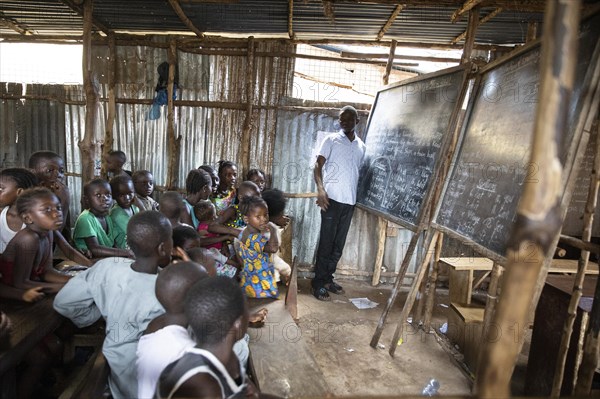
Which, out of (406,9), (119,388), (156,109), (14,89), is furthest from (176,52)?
(119,388)

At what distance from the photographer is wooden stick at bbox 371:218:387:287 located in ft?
19.4

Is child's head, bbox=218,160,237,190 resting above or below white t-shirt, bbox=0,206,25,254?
above

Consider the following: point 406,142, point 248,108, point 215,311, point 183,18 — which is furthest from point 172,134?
Answer: point 215,311

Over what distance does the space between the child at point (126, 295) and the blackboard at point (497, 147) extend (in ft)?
7.27

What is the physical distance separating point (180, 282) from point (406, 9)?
406 centimetres

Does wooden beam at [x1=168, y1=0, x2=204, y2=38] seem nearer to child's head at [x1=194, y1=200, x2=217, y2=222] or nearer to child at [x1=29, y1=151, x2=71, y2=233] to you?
child at [x1=29, y1=151, x2=71, y2=233]

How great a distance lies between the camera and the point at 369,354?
13.1 feet

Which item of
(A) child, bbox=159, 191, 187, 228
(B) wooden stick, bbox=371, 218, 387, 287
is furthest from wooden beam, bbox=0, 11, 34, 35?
(B) wooden stick, bbox=371, 218, 387, 287

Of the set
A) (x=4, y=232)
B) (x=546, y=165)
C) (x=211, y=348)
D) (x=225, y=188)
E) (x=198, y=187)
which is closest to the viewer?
(x=546, y=165)

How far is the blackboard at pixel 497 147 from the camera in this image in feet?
8.29

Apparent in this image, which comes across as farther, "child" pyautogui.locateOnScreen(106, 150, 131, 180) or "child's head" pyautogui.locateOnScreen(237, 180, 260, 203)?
"child" pyautogui.locateOnScreen(106, 150, 131, 180)

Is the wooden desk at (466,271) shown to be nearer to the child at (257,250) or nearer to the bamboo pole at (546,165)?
the child at (257,250)

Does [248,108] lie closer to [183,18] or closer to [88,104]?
[183,18]

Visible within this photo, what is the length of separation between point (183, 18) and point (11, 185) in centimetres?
288
